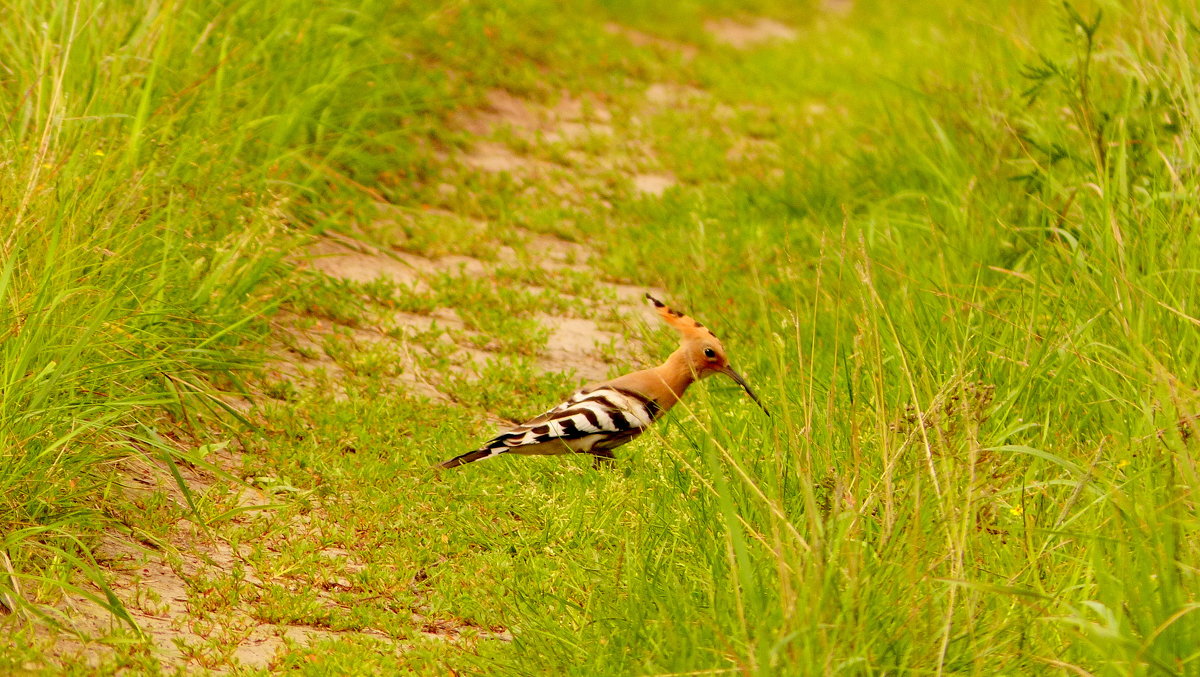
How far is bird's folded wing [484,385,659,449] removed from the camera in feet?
16.0

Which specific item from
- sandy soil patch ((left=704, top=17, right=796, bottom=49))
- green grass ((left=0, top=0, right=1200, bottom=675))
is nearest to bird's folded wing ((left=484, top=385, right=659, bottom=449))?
green grass ((left=0, top=0, right=1200, bottom=675))

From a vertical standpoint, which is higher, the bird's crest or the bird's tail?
the bird's crest

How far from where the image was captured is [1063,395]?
472cm

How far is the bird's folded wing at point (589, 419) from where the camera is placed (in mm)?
4883

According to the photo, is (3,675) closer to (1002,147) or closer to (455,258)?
(455,258)

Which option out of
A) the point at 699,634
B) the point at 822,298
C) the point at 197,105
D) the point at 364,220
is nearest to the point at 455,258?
the point at 364,220

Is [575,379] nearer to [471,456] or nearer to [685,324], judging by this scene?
[685,324]

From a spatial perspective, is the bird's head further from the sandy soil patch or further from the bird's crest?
the sandy soil patch

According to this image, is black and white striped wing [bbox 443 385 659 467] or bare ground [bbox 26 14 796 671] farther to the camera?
black and white striped wing [bbox 443 385 659 467]

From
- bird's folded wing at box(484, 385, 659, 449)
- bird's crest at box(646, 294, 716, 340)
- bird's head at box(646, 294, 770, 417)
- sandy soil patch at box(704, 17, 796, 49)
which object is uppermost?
bird's crest at box(646, 294, 716, 340)

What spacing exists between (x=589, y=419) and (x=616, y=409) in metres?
0.13

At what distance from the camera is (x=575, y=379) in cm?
616

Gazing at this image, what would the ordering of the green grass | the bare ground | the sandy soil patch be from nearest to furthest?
the green grass < the bare ground < the sandy soil patch

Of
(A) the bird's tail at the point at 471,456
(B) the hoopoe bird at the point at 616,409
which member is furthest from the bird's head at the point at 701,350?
(A) the bird's tail at the point at 471,456
